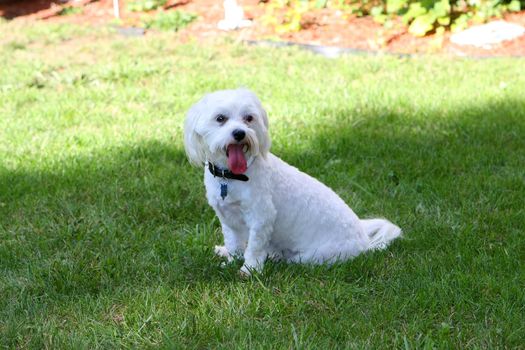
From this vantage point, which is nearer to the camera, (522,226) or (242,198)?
(242,198)

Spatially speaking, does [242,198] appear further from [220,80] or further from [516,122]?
[220,80]

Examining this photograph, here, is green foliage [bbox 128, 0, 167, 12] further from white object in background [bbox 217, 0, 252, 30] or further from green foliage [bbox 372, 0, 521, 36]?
green foliage [bbox 372, 0, 521, 36]

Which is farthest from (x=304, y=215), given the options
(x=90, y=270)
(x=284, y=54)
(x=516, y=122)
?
(x=284, y=54)

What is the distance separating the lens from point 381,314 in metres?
3.14

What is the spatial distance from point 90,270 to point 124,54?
5.47m

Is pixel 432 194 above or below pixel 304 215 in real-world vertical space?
below

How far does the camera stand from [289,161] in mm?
5289

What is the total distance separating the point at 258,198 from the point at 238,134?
0.39 meters

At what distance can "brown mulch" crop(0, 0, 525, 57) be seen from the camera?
29.3 feet

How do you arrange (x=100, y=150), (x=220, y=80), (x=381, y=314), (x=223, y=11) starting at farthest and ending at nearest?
1. (x=223, y=11)
2. (x=220, y=80)
3. (x=100, y=150)
4. (x=381, y=314)

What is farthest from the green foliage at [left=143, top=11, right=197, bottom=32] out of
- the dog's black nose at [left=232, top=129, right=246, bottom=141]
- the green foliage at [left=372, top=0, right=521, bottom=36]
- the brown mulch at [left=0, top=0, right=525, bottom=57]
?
the dog's black nose at [left=232, top=129, right=246, bottom=141]

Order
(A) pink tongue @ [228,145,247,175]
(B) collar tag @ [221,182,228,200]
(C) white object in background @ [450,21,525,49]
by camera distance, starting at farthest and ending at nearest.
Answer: (C) white object in background @ [450,21,525,49], (B) collar tag @ [221,182,228,200], (A) pink tongue @ [228,145,247,175]

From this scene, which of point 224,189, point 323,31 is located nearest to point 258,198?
point 224,189

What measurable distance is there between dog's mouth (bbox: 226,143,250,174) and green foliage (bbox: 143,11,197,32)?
24.1ft
